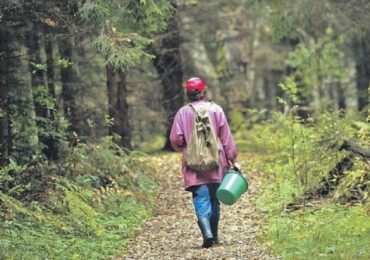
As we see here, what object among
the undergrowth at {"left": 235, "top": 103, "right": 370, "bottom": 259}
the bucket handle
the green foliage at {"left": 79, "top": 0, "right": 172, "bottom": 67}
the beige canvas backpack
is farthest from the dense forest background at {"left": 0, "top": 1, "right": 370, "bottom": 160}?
the bucket handle

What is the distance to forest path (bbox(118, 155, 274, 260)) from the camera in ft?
27.7

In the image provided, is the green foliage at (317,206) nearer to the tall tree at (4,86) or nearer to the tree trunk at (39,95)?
the tree trunk at (39,95)

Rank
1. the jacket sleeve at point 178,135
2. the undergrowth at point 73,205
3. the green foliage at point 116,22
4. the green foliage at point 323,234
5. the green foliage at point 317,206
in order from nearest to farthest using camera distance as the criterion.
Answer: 1. the green foliage at point 323,234
2. the green foliage at point 317,206
3. the undergrowth at point 73,205
4. the jacket sleeve at point 178,135
5. the green foliage at point 116,22

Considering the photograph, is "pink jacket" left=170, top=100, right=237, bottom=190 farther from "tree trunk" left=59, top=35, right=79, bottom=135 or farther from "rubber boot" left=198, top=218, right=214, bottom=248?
"tree trunk" left=59, top=35, right=79, bottom=135

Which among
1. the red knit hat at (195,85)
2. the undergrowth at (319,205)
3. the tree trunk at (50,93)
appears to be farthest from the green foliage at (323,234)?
the tree trunk at (50,93)

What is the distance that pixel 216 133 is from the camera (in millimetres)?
8820

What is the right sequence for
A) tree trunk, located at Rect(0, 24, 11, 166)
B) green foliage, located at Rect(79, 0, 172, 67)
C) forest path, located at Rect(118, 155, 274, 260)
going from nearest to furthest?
forest path, located at Rect(118, 155, 274, 260)
green foliage, located at Rect(79, 0, 172, 67)
tree trunk, located at Rect(0, 24, 11, 166)

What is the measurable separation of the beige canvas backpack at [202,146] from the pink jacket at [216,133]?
77 millimetres

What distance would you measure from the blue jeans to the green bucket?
8.3 inches

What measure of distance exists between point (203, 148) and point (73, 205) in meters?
2.20

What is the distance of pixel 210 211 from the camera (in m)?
8.78

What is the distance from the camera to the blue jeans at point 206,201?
8742 mm

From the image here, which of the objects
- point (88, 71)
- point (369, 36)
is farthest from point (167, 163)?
point (369, 36)

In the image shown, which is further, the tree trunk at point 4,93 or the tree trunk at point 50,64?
the tree trunk at point 50,64
